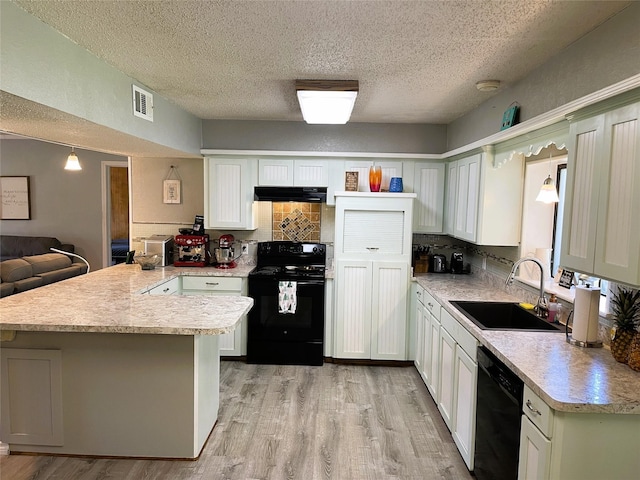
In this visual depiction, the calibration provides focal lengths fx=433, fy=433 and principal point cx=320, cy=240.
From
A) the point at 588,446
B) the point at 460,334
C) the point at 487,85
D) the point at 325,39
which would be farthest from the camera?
the point at 487,85

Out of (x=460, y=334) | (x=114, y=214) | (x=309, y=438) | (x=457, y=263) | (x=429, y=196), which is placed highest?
(x=429, y=196)

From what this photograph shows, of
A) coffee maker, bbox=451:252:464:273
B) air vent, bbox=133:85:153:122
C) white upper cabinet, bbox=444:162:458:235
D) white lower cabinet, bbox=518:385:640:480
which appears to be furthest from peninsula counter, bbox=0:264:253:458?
coffee maker, bbox=451:252:464:273

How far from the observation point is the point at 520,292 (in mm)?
3232

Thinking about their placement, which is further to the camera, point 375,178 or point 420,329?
point 375,178

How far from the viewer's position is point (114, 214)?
8539 mm

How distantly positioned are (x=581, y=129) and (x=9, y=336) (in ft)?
10.9

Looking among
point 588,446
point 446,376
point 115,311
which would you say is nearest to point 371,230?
point 446,376

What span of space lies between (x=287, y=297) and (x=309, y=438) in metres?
1.44

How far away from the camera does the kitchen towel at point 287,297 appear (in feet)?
13.5

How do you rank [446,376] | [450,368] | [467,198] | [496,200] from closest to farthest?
[450,368], [446,376], [496,200], [467,198]

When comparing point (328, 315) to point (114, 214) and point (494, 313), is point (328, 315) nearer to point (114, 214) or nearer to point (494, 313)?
point (494, 313)

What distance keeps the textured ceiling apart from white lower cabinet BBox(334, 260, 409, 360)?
1690mm

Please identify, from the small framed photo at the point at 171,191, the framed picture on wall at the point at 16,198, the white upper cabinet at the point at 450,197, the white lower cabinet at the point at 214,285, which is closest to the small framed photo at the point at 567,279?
the white upper cabinet at the point at 450,197

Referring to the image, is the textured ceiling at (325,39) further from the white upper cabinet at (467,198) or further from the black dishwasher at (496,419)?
the black dishwasher at (496,419)
